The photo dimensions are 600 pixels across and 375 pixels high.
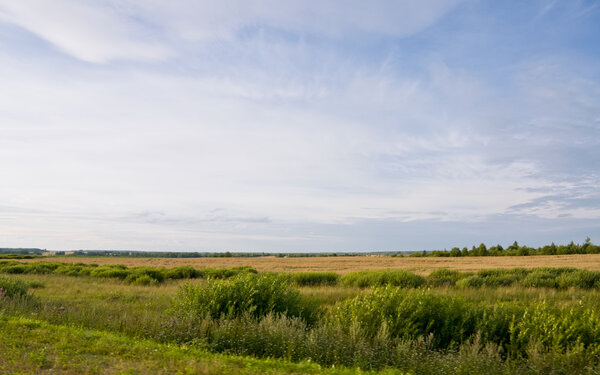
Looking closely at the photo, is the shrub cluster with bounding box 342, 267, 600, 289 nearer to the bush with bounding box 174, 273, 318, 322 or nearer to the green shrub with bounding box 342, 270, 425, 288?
the green shrub with bounding box 342, 270, 425, 288

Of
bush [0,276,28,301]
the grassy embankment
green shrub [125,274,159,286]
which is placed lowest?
green shrub [125,274,159,286]

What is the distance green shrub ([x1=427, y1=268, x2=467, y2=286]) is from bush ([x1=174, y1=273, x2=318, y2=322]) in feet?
47.3

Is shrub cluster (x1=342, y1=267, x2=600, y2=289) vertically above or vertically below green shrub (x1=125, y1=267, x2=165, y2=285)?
above

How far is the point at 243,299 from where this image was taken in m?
12.9

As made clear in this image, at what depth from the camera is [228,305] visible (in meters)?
12.3

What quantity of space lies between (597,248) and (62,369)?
3495 inches

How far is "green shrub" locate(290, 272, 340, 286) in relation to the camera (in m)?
27.7

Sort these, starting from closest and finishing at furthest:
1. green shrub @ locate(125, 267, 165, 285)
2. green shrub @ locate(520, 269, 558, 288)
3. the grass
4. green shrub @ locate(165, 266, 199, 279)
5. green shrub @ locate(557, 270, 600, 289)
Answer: the grass → green shrub @ locate(557, 270, 600, 289) → green shrub @ locate(520, 269, 558, 288) → green shrub @ locate(125, 267, 165, 285) → green shrub @ locate(165, 266, 199, 279)

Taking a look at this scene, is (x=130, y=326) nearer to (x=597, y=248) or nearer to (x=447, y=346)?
(x=447, y=346)

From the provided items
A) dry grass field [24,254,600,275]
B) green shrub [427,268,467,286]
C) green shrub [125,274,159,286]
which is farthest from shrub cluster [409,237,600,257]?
green shrub [125,274,159,286]

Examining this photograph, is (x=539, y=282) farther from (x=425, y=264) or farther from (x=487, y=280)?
(x=425, y=264)

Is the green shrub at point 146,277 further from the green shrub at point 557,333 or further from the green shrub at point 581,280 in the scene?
the green shrub at point 581,280

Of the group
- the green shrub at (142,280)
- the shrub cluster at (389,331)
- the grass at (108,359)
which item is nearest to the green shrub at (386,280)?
the shrub cluster at (389,331)

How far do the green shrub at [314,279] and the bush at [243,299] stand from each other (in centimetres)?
1382
